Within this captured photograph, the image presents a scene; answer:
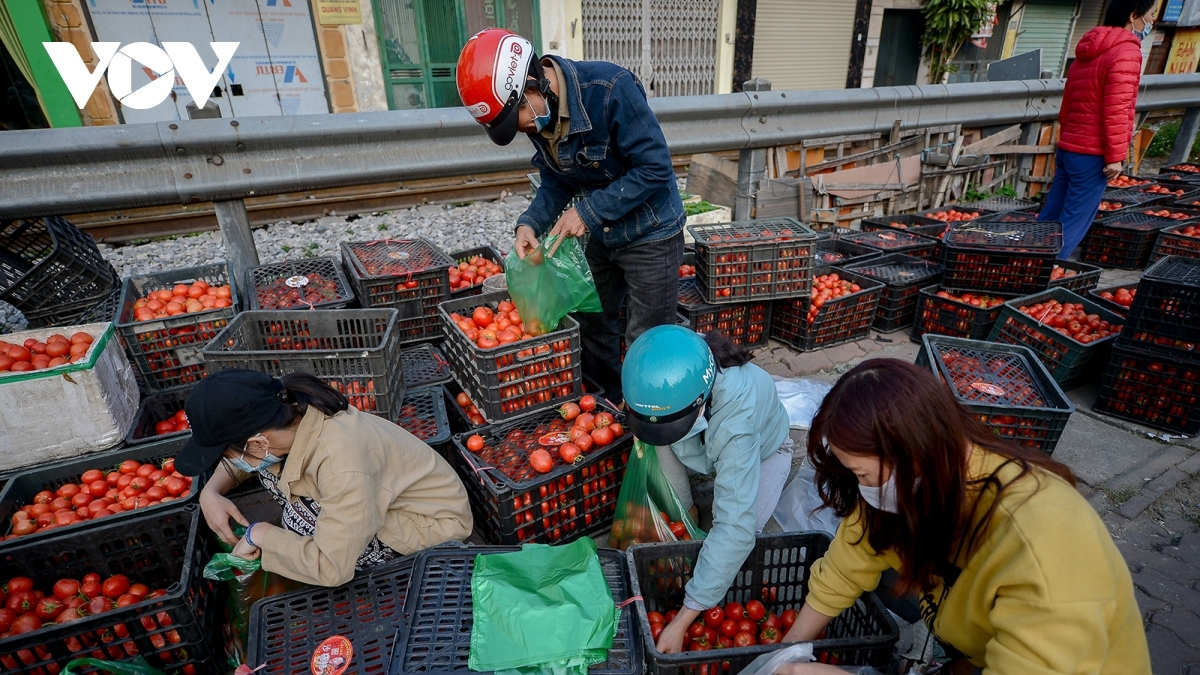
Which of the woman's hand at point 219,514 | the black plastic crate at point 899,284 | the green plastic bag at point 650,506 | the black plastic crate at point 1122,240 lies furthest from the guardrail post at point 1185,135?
the woman's hand at point 219,514

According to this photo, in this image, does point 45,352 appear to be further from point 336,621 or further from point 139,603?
point 336,621

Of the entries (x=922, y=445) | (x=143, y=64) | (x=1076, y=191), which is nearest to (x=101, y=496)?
(x=922, y=445)

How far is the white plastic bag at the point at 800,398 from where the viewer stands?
4125 mm

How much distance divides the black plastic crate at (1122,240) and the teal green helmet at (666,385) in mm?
6884

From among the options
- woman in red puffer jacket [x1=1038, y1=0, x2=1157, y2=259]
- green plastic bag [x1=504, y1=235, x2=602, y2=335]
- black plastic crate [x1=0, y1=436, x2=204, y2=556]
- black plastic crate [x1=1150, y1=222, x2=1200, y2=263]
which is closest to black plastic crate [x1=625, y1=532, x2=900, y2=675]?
green plastic bag [x1=504, y1=235, x2=602, y2=335]

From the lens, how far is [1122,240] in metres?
6.61

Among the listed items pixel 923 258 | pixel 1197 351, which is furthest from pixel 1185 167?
pixel 1197 351

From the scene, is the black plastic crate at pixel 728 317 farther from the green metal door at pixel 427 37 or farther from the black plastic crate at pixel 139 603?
the green metal door at pixel 427 37

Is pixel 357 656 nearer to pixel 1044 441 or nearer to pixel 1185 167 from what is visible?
pixel 1044 441

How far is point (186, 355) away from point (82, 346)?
0.53m

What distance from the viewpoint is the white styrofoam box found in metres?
3.08

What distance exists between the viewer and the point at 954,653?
1.97 meters

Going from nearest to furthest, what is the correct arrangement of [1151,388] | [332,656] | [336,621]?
[332,656], [336,621], [1151,388]

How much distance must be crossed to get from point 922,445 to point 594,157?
2193 millimetres
